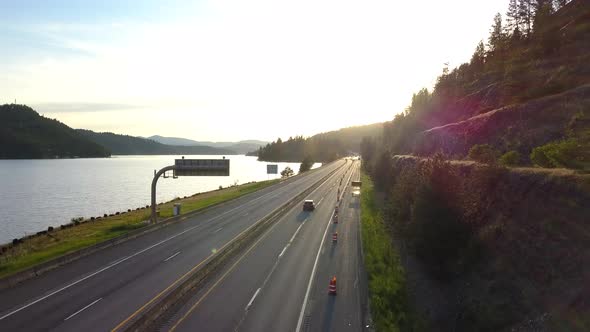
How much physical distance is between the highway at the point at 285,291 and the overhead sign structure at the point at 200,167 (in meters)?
11.6

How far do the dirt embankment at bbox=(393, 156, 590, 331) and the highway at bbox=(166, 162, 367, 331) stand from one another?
4.42 m

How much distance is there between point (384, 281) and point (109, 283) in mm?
15448

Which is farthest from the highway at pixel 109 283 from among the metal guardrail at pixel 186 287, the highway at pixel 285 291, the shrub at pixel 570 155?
the shrub at pixel 570 155

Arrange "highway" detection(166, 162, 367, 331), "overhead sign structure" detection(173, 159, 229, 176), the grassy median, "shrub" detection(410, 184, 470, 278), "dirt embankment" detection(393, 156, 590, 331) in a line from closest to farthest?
"dirt embankment" detection(393, 156, 590, 331) → "highway" detection(166, 162, 367, 331) → "shrub" detection(410, 184, 470, 278) → the grassy median → "overhead sign structure" detection(173, 159, 229, 176)

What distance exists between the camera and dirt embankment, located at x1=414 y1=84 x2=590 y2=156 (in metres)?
30.5

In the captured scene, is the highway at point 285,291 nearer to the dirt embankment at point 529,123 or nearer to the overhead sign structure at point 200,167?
the overhead sign structure at point 200,167

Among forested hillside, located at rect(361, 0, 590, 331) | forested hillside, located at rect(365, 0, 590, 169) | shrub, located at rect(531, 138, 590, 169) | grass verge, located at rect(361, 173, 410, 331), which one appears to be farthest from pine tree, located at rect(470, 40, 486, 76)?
shrub, located at rect(531, 138, 590, 169)

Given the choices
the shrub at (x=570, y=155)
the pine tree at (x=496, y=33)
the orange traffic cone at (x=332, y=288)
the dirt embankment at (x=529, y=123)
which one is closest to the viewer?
the shrub at (x=570, y=155)

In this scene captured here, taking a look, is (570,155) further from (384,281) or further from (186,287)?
(186,287)

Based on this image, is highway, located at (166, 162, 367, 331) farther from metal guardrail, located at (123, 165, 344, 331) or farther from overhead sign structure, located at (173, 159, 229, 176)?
overhead sign structure, located at (173, 159, 229, 176)

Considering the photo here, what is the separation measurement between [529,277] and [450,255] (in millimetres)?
6079

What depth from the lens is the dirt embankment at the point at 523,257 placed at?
14.3 meters

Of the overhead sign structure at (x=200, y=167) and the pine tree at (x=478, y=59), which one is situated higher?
the pine tree at (x=478, y=59)

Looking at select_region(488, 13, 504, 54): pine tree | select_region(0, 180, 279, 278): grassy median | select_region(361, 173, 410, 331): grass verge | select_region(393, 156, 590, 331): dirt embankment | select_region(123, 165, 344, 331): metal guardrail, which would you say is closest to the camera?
select_region(393, 156, 590, 331): dirt embankment
